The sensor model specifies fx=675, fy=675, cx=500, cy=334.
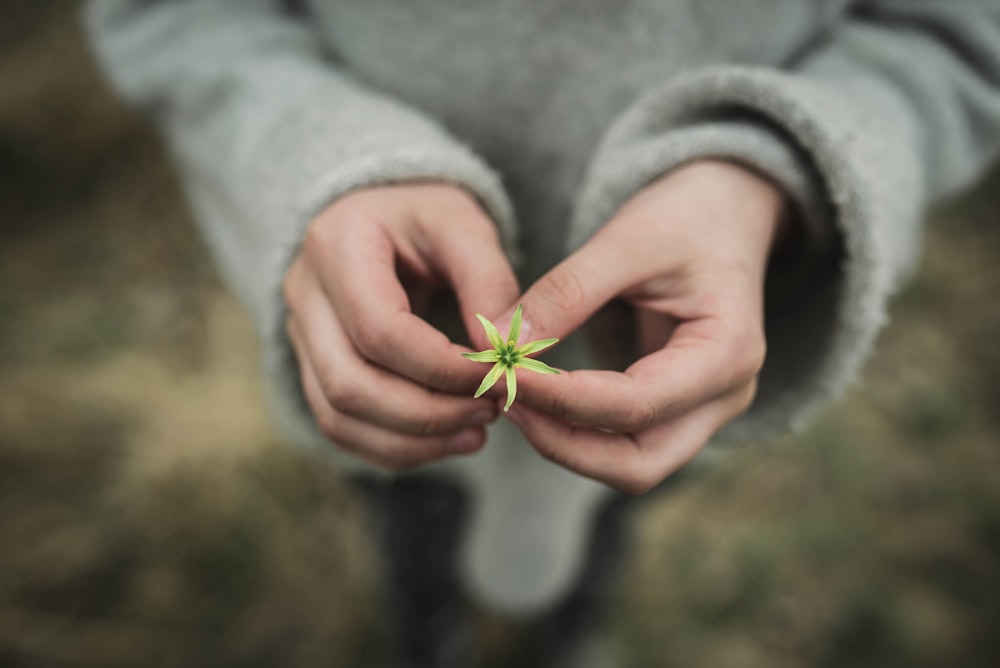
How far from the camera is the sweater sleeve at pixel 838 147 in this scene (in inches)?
30.9

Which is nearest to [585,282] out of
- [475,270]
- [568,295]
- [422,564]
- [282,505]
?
[568,295]

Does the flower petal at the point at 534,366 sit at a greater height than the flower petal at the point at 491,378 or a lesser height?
greater

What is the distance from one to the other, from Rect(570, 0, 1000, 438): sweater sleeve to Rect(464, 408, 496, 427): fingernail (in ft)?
0.87

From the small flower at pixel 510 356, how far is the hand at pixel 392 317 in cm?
7

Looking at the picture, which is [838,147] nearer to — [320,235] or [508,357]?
[508,357]

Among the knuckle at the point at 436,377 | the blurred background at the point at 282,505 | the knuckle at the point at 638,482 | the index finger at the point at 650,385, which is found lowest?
the blurred background at the point at 282,505

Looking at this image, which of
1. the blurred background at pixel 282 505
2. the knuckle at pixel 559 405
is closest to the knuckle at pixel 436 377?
the knuckle at pixel 559 405

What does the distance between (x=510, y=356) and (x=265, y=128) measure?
0.57m

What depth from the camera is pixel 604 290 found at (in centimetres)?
69

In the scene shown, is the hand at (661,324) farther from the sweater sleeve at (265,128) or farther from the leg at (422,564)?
the leg at (422,564)

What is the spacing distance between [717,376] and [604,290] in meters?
0.14

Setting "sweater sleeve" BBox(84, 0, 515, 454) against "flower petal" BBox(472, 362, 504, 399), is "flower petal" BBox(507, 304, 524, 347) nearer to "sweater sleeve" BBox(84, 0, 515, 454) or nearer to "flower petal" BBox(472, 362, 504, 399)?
"flower petal" BBox(472, 362, 504, 399)

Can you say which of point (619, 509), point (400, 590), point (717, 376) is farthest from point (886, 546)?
point (717, 376)

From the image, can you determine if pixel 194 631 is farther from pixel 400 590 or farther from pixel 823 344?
pixel 823 344
